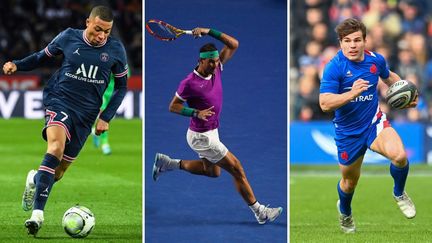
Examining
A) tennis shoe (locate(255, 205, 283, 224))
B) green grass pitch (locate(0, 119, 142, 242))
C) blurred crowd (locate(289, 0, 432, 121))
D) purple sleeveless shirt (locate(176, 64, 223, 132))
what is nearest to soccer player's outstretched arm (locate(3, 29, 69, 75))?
green grass pitch (locate(0, 119, 142, 242))

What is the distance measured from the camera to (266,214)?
7848 mm

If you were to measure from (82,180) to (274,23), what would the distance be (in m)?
7.95

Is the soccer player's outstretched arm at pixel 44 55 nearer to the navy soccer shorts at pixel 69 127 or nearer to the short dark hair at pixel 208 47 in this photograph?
the navy soccer shorts at pixel 69 127

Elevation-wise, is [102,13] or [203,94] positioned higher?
[102,13]

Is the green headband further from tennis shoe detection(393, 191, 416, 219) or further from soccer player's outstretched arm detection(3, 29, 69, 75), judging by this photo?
tennis shoe detection(393, 191, 416, 219)

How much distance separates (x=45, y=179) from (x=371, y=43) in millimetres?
13312

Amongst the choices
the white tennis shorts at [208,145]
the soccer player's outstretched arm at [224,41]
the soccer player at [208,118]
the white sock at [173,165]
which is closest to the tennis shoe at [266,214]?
the soccer player at [208,118]

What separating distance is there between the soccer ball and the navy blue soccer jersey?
2.43m

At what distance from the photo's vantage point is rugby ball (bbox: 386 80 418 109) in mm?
9844

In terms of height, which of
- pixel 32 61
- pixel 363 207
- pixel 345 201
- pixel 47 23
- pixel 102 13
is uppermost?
pixel 102 13

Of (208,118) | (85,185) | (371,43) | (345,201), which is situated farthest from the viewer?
(371,43)

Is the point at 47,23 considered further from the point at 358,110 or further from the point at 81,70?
the point at 358,110

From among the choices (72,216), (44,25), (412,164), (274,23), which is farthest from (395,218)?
(44,25)

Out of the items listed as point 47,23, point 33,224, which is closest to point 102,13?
point 33,224
